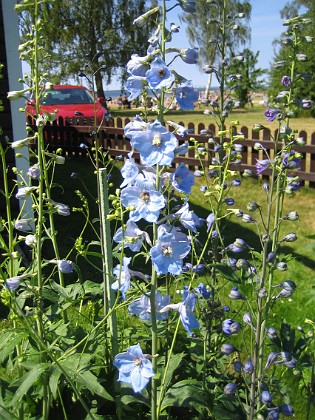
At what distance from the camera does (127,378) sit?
1649 mm

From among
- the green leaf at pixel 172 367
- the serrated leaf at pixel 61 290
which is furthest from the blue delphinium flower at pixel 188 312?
the serrated leaf at pixel 61 290

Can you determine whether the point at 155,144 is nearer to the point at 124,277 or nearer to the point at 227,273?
the point at 124,277

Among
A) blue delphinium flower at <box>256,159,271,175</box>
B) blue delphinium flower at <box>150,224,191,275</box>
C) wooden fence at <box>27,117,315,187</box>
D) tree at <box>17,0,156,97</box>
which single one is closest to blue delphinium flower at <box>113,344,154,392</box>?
blue delphinium flower at <box>150,224,191,275</box>

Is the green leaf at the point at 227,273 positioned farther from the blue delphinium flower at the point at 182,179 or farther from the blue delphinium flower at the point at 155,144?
the blue delphinium flower at the point at 155,144

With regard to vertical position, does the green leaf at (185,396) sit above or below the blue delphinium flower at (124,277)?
below

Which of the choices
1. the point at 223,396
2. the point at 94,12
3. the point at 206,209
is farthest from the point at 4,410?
the point at 94,12

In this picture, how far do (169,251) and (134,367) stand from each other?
42 centimetres

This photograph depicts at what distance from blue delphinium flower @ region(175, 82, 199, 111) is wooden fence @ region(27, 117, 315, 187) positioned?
22.3 feet

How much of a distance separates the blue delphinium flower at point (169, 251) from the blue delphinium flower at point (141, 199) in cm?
6

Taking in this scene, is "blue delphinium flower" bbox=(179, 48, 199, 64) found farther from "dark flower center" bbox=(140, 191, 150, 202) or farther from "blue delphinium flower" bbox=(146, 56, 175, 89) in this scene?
"dark flower center" bbox=(140, 191, 150, 202)

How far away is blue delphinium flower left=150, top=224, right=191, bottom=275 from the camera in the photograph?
153cm

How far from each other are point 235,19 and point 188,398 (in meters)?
1.79

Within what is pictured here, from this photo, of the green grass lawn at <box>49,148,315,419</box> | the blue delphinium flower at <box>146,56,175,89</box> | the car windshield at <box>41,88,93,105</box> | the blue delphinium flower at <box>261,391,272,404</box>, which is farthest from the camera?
the car windshield at <box>41,88,93,105</box>

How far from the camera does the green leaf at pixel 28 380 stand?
1.62 metres
